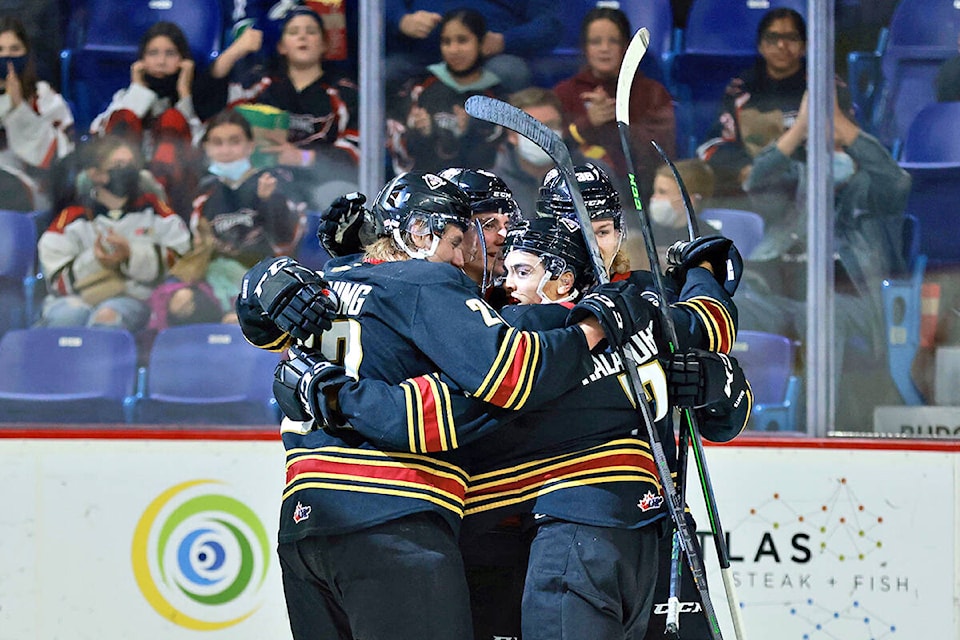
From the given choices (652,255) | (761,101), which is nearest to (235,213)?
(761,101)

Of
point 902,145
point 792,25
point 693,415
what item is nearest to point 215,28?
point 792,25

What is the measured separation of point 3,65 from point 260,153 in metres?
0.82

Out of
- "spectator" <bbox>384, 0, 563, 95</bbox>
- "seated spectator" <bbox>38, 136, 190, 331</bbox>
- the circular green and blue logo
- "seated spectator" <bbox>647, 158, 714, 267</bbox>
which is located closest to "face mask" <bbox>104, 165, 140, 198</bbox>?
"seated spectator" <bbox>38, 136, 190, 331</bbox>

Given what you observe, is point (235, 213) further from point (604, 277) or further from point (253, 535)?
point (604, 277)

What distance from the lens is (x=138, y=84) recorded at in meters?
4.13

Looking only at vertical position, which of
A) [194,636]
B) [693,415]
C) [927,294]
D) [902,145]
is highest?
[902,145]

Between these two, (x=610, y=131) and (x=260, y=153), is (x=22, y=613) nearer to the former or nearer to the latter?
(x=260, y=153)

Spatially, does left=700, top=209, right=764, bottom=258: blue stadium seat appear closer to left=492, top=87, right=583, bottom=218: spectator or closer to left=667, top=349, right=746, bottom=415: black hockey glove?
left=492, top=87, right=583, bottom=218: spectator

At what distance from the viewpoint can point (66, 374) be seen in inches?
156

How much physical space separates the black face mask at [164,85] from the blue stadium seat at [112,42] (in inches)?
2.6

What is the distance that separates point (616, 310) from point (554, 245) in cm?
19

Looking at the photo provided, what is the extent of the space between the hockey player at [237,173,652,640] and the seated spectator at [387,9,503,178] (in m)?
1.83

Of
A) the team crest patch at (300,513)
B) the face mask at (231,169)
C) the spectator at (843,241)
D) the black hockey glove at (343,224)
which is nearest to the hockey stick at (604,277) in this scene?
the black hockey glove at (343,224)

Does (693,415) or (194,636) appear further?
(194,636)
